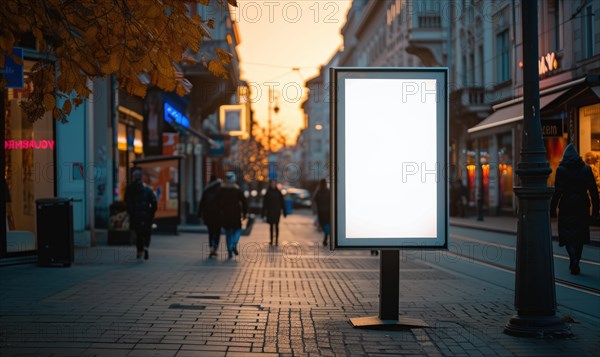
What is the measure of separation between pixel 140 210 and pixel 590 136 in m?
15.8

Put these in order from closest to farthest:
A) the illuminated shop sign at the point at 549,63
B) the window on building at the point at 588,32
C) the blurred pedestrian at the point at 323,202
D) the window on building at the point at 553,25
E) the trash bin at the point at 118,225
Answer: the trash bin at the point at 118,225
the blurred pedestrian at the point at 323,202
the window on building at the point at 588,32
the illuminated shop sign at the point at 549,63
the window on building at the point at 553,25

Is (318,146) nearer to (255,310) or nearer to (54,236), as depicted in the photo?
(54,236)

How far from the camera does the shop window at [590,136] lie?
24062 mm

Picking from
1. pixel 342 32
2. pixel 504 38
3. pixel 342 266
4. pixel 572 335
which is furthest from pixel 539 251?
pixel 342 32

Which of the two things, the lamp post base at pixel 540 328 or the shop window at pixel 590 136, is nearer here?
the lamp post base at pixel 540 328

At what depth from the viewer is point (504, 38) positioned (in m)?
36.1

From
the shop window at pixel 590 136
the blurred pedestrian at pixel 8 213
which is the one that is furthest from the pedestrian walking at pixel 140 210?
the shop window at pixel 590 136

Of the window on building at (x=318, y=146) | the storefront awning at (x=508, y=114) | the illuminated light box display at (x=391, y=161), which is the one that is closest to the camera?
the illuminated light box display at (x=391, y=161)

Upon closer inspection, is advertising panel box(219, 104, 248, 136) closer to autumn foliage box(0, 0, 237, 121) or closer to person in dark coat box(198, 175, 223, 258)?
person in dark coat box(198, 175, 223, 258)

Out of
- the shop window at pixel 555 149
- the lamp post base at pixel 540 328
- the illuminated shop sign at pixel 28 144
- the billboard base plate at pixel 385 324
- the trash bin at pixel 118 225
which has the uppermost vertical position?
the shop window at pixel 555 149

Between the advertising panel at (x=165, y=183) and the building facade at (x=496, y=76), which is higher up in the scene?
the building facade at (x=496, y=76)

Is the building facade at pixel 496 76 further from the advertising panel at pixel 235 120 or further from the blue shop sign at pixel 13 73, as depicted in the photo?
the blue shop sign at pixel 13 73

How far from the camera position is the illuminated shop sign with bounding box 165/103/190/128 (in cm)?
2716

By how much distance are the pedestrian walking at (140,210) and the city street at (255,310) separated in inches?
17.4
